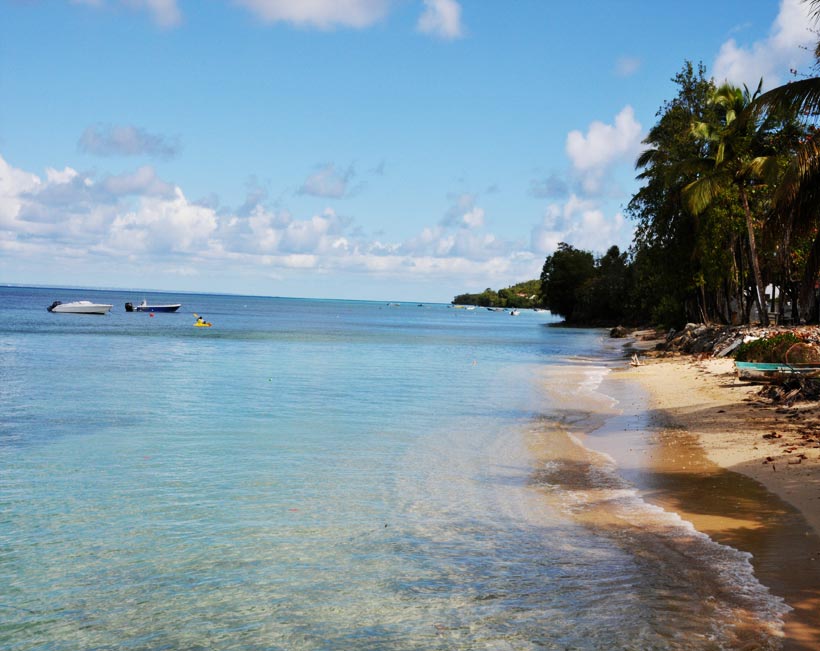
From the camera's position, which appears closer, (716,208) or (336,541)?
(336,541)

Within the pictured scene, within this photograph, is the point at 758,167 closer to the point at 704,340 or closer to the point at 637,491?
the point at 704,340

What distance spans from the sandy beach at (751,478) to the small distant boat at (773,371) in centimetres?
41

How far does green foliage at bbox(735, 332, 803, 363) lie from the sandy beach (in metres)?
0.87

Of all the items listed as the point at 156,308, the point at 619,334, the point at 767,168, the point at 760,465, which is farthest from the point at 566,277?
the point at 760,465

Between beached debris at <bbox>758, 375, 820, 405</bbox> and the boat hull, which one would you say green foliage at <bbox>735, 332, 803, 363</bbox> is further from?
the boat hull

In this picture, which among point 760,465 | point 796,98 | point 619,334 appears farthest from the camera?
point 619,334

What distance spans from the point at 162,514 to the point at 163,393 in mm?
14354

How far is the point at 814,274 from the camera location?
54.0ft

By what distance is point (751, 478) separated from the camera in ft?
36.3

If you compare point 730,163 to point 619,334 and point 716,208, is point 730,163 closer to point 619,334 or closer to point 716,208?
point 716,208

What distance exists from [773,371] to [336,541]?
1469 cm

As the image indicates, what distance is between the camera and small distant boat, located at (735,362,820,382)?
17.8 m

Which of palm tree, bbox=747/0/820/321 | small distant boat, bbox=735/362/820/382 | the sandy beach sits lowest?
the sandy beach

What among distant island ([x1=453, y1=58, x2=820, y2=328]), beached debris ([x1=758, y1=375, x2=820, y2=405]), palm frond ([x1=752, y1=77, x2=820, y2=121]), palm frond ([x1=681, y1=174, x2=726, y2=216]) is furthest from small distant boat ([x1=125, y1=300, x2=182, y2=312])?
palm frond ([x1=752, y1=77, x2=820, y2=121])
